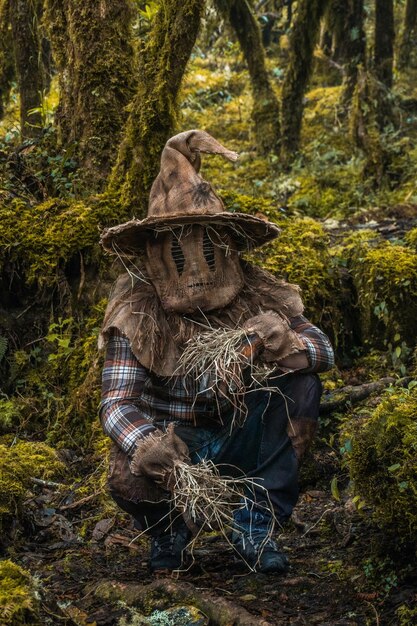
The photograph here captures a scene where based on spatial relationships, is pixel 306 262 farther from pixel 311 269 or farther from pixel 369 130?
pixel 369 130

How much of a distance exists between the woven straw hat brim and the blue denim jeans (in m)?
0.78

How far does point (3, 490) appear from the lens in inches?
181

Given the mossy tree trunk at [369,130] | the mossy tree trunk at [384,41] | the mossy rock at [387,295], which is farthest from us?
the mossy tree trunk at [384,41]

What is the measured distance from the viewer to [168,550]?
13.6 ft

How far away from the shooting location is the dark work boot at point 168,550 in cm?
413

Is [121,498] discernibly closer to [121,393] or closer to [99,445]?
[121,393]

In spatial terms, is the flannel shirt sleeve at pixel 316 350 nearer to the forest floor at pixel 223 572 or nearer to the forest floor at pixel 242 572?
the forest floor at pixel 223 572

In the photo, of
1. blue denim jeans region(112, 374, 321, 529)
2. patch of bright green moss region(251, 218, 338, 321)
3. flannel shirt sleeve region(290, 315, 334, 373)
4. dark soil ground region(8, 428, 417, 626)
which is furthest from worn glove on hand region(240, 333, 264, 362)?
patch of bright green moss region(251, 218, 338, 321)

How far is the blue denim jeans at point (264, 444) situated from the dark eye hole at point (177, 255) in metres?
0.72

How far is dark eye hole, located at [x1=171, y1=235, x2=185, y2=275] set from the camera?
431cm

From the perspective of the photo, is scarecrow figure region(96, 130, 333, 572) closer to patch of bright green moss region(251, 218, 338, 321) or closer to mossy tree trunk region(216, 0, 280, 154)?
patch of bright green moss region(251, 218, 338, 321)

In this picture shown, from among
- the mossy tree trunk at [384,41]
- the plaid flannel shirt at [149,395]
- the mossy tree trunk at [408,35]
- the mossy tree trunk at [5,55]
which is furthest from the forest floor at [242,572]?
the mossy tree trunk at [408,35]

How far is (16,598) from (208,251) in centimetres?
200

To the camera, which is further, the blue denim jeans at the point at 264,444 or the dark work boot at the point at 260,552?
the blue denim jeans at the point at 264,444
